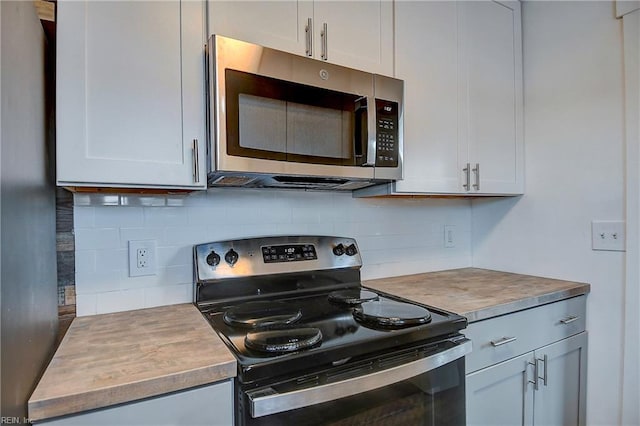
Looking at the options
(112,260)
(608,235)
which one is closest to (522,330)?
(608,235)

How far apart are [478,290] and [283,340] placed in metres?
1.01

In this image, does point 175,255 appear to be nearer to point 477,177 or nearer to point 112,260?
point 112,260

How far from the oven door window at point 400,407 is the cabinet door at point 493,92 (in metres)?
0.93

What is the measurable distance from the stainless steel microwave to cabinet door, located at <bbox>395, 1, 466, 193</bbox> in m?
0.16

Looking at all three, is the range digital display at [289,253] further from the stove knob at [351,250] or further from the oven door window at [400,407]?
the oven door window at [400,407]

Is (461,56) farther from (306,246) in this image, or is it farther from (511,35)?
(306,246)

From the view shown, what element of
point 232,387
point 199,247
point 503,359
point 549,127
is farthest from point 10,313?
point 549,127

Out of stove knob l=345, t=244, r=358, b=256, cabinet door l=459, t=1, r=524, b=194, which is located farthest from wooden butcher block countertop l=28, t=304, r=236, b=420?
cabinet door l=459, t=1, r=524, b=194

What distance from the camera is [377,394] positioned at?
3.34ft

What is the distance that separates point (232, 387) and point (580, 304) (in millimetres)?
1597

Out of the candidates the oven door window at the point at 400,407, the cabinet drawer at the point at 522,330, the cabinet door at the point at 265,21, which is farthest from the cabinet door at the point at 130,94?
the cabinet drawer at the point at 522,330

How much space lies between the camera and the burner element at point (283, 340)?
3.04 ft

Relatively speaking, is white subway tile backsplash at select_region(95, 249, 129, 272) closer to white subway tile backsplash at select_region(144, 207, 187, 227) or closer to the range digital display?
white subway tile backsplash at select_region(144, 207, 187, 227)

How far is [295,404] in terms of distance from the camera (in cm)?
87
